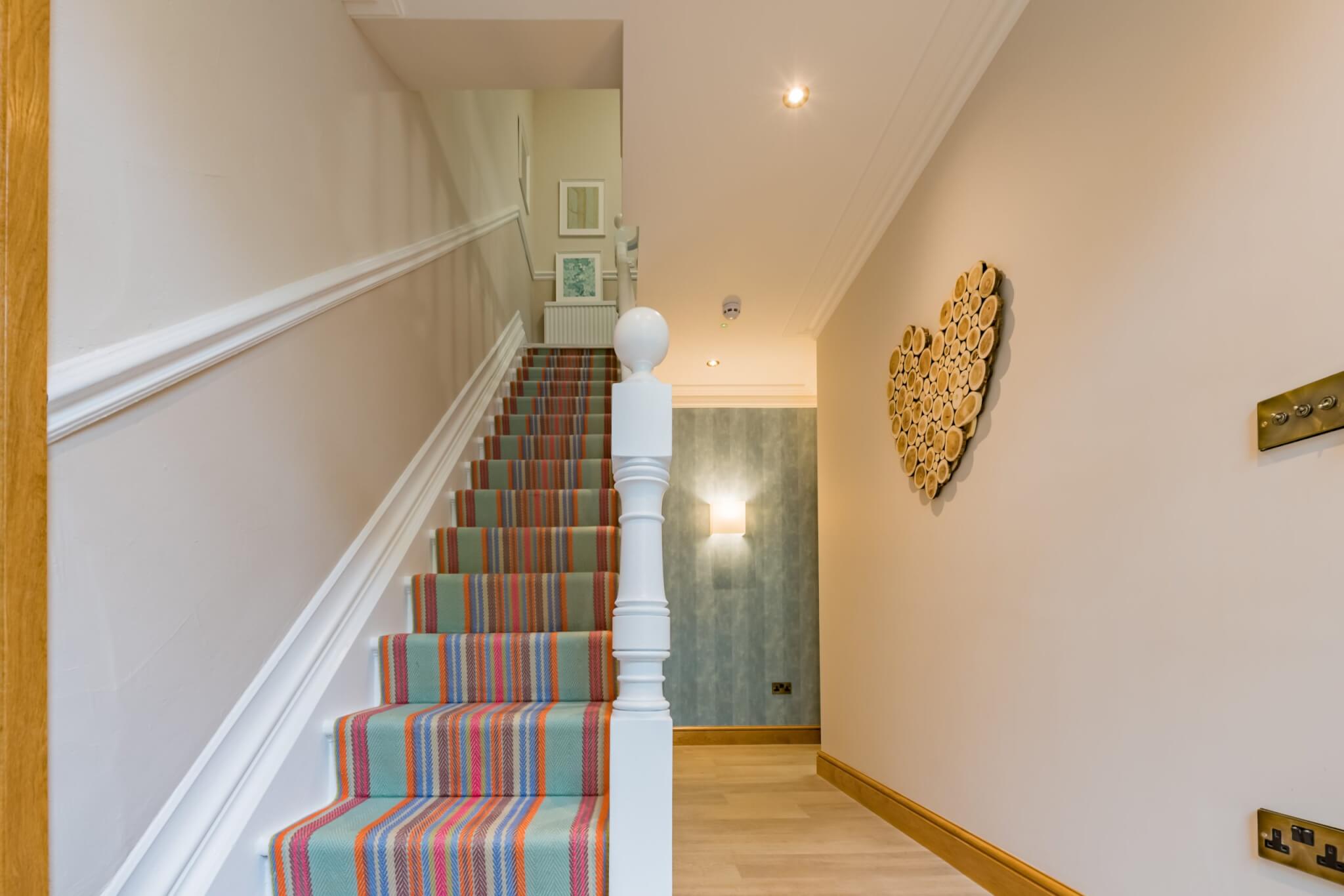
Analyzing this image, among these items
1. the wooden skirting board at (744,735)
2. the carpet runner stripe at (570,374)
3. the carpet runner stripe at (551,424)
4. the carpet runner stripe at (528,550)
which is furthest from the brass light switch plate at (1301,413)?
the wooden skirting board at (744,735)

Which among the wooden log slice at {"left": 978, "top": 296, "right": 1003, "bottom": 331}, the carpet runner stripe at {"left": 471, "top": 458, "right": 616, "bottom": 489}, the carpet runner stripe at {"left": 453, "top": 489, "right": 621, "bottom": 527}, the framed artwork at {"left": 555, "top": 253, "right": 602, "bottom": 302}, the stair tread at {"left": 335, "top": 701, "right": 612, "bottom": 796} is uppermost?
the framed artwork at {"left": 555, "top": 253, "right": 602, "bottom": 302}

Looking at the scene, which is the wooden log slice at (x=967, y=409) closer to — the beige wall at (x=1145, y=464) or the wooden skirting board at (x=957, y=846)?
the beige wall at (x=1145, y=464)

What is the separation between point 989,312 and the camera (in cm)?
261

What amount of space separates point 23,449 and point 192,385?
431mm

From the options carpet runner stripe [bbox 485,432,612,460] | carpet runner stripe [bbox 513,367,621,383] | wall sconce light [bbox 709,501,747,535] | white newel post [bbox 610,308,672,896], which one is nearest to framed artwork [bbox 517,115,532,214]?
carpet runner stripe [bbox 513,367,621,383]

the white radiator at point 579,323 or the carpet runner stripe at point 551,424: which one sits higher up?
the white radiator at point 579,323

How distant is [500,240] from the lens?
5.27 meters

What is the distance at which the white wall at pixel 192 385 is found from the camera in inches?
49.6

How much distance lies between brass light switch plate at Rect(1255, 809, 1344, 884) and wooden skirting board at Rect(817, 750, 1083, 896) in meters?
0.68

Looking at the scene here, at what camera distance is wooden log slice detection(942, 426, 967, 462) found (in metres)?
2.80

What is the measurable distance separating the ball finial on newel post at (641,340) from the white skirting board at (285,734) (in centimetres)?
93

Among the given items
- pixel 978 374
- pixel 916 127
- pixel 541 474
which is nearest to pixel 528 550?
pixel 541 474

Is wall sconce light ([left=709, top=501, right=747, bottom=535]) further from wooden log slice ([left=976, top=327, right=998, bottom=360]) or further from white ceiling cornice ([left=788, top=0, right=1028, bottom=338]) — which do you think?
wooden log slice ([left=976, top=327, right=998, bottom=360])

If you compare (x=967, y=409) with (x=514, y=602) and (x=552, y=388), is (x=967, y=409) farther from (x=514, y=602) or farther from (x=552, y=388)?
(x=552, y=388)
